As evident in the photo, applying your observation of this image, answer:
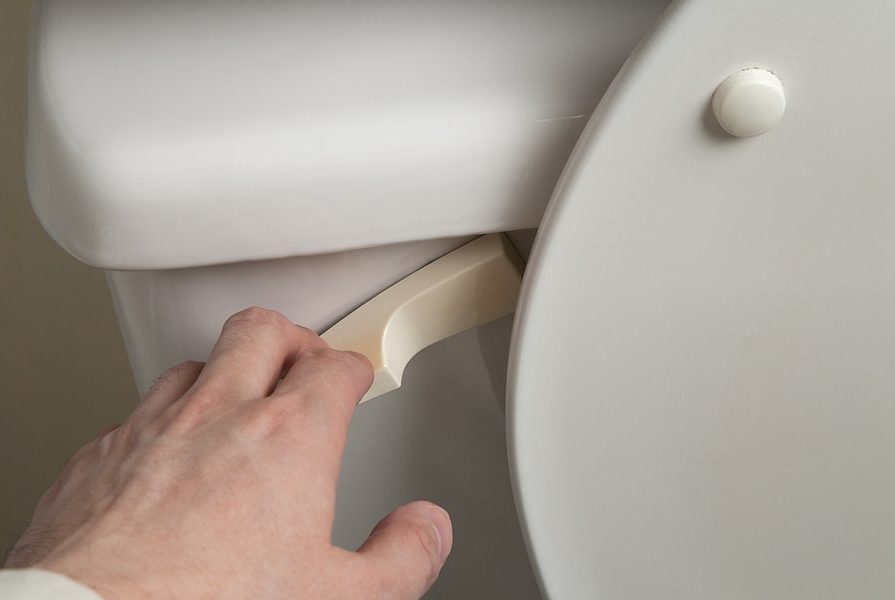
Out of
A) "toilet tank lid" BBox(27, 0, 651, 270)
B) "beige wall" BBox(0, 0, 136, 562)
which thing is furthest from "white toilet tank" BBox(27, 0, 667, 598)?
"beige wall" BBox(0, 0, 136, 562)

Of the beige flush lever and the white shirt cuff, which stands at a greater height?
the beige flush lever

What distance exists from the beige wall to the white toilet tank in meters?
0.32

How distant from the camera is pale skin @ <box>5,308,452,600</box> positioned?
0.28 meters

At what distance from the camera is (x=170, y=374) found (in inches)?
13.1

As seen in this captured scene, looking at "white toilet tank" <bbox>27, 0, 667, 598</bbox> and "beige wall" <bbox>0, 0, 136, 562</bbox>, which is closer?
"white toilet tank" <bbox>27, 0, 667, 598</bbox>

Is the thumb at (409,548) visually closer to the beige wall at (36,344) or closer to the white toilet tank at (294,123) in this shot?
the white toilet tank at (294,123)

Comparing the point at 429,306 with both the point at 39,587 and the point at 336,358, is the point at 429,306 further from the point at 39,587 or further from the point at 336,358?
the point at 39,587

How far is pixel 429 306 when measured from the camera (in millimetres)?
356

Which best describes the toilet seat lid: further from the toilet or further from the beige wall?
the beige wall

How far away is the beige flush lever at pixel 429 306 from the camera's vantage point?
35cm

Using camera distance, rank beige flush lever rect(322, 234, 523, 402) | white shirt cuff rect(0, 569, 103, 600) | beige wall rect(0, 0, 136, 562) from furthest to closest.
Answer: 1. beige wall rect(0, 0, 136, 562)
2. beige flush lever rect(322, 234, 523, 402)
3. white shirt cuff rect(0, 569, 103, 600)

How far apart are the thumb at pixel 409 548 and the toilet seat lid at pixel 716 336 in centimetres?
4

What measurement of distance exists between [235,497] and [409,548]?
0.19 ft

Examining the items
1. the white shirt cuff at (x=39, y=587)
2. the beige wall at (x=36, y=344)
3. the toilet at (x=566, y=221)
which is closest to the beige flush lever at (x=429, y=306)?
the toilet at (x=566, y=221)
